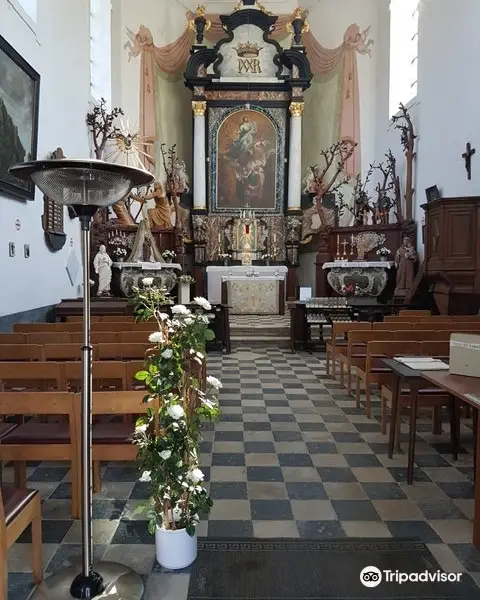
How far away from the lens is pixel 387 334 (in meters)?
5.08

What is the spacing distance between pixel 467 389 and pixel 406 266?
9.22 m

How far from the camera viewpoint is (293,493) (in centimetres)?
338

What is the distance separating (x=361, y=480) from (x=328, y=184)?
1262cm

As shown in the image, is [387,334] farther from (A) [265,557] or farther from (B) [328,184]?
(B) [328,184]

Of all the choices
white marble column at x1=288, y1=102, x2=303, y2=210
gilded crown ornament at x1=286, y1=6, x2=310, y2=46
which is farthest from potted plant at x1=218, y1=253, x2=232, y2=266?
gilded crown ornament at x1=286, y1=6, x2=310, y2=46

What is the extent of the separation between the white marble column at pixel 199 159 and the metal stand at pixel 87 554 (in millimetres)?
13062

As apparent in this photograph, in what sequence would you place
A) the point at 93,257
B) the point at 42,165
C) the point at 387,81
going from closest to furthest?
1. the point at 42,165
2. the point at 93,257
3. the point at 387,81

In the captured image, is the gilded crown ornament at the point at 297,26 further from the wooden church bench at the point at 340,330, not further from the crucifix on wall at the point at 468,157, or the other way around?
the wooden church bench at the point at 340,330

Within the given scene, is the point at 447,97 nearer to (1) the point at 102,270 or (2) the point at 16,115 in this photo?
(1) the point at 102,270

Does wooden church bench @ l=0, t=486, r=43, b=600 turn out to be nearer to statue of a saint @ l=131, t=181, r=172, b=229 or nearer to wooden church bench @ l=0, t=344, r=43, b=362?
wooden church bench @ l=0, t=344, r=43, b=362

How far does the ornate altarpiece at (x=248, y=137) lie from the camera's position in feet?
48.6

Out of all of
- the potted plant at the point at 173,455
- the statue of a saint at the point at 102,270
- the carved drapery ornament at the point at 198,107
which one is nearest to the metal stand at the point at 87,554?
the potted plant at the point at 173,455

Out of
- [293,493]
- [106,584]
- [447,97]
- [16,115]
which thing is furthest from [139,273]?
[106,584]

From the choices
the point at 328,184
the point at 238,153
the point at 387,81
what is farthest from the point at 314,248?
the point at 387,81
